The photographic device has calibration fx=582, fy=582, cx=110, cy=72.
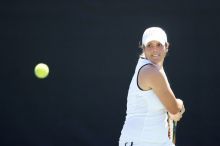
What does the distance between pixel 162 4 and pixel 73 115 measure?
1.22 metres

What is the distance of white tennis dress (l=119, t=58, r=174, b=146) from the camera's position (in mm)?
2943

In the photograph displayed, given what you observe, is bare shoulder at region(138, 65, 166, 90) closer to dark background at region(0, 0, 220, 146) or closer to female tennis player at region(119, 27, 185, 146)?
female tennis player at region(119, 27, 185, 146)

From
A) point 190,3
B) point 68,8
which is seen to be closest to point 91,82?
point 68,8

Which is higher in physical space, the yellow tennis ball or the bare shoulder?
the yellow tennis ball

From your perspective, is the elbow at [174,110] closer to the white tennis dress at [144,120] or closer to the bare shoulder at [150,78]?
the white tennis dress at [144,120]

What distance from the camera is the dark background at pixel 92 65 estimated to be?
4969mm

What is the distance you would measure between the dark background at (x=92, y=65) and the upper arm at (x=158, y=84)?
80.1 inches

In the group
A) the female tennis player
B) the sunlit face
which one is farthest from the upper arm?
the sunlit face

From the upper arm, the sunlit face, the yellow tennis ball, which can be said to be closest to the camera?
the upper arm

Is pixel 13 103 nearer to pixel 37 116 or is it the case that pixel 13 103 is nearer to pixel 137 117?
pixel 37 116

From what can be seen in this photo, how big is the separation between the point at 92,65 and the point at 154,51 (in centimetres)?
200

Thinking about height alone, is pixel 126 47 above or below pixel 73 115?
above

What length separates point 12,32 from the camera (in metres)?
5.02

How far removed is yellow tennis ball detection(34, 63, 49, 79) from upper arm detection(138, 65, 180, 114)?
210cm
